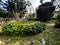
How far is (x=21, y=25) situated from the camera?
26.4 ft

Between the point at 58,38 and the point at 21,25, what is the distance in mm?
1955

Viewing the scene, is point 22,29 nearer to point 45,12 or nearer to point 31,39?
point 31,39

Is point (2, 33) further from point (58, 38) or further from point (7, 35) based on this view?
point (58, 38)

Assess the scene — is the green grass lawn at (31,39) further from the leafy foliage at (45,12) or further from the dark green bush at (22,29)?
the leafy foliage at (45,12)

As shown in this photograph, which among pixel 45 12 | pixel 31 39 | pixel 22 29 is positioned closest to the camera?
pixel 31 39

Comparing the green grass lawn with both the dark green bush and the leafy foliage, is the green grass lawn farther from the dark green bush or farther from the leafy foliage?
the leafy foliage

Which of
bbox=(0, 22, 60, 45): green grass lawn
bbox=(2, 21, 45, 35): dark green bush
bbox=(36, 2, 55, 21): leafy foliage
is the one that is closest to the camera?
bbox=(0, 22, 60, 45): green grass lawn

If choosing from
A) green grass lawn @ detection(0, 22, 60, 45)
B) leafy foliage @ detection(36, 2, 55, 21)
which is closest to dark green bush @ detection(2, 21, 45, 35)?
green grass lawn @ detection(0, 22, 60, 45)

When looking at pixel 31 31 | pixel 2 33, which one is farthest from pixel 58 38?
pixel 2 33

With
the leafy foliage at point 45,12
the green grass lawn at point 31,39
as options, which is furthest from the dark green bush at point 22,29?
the leafy foliage at point 45,12

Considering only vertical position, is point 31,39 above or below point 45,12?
below

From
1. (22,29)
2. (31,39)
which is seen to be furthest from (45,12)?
(31,39)

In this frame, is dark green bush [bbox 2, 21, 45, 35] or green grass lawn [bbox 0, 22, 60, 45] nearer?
green grass lawn [bbox 0, 22, 60, 45]

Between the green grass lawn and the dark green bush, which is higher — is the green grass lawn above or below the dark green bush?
below
